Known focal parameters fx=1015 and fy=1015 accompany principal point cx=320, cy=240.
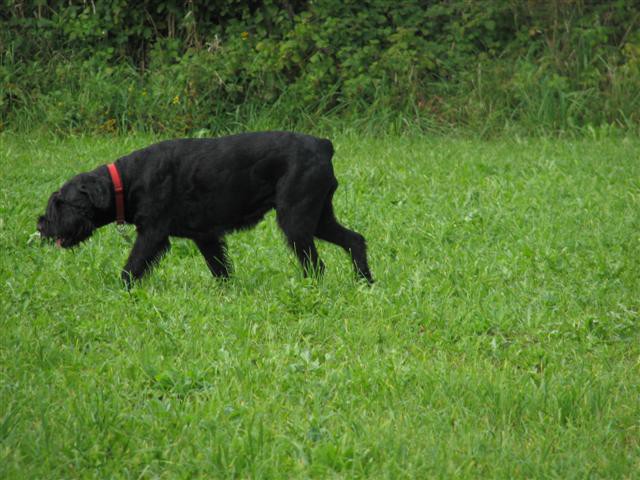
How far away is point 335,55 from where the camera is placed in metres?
13.4

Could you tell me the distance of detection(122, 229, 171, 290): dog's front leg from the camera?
6.29 meters

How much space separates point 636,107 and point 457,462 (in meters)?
9.43

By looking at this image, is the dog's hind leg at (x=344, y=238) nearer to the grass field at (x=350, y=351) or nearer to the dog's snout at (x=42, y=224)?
the grass field at (x=350, y=351)

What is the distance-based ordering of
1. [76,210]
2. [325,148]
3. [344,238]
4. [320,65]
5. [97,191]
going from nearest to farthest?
[97,191]
[76,210]
[325,148]
[344,238]
[320,65]

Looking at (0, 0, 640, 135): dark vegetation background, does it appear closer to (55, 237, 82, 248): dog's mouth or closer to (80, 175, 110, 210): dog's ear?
(55, 237, 82, 248): dog's mouth

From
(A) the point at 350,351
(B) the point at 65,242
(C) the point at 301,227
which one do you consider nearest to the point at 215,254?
(C) the point at 301,227

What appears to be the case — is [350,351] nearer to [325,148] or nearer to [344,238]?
[344,238]

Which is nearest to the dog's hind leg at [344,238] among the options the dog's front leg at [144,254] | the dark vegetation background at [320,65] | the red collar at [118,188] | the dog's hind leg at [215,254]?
the dog's hind leg at [215,254]

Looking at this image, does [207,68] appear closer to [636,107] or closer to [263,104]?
[263,104]

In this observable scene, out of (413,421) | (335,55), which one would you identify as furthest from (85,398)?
(335,55)

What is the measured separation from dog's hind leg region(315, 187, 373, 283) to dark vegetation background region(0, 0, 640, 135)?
5726 mm

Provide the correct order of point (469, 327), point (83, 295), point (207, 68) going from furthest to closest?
point (207, 68) < point (83, 295) < point (469, 327)

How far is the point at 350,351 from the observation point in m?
5.09

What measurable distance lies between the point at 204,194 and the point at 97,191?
2.18 ft
